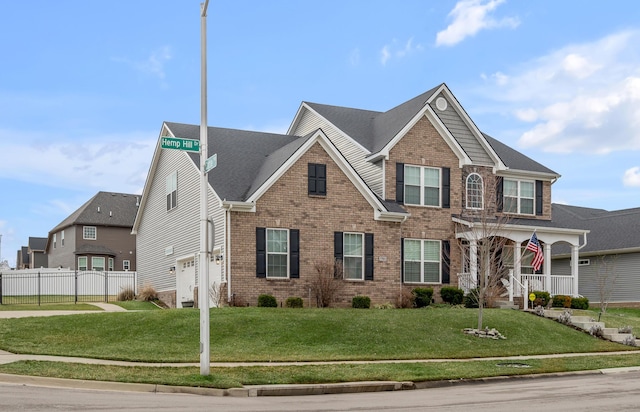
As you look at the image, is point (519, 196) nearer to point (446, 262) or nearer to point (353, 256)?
point (446, 262)

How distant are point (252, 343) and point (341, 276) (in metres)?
9.88

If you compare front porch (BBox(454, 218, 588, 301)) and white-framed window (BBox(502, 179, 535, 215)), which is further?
white-framed window (BBox(502, 179, 535, 215))

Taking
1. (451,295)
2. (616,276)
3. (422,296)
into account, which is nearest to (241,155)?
(422,296)

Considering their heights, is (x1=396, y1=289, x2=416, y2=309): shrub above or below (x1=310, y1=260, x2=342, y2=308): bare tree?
below

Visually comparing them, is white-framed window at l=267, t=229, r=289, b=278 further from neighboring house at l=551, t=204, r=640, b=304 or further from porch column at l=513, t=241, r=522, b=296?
neighboring house at l=551, t=204, r=640, b=304

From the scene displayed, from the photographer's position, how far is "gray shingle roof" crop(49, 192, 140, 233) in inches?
2648

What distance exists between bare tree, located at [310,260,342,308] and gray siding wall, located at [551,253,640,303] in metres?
17.3

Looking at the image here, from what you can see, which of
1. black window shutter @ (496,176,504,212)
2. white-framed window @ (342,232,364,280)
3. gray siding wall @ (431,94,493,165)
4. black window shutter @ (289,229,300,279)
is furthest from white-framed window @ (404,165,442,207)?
black window shutter @ (289,229,300,279)

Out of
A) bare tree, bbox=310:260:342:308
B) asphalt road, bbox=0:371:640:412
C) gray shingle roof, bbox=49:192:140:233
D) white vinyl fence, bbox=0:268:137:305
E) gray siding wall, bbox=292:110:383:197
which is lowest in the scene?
white vinyl fence, bbox=0:268:137:305

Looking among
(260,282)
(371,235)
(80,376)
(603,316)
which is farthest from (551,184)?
(80,376)

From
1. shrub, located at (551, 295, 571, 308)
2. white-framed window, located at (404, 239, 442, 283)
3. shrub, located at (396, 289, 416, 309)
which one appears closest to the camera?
shrub, located at (396, 289, 416, 309)

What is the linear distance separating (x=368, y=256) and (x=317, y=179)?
3.82 metres

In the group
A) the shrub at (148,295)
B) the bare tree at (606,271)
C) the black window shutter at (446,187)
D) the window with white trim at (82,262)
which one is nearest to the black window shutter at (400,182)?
the black window shutter at (446,187)

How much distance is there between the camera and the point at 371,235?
32.4 meters
